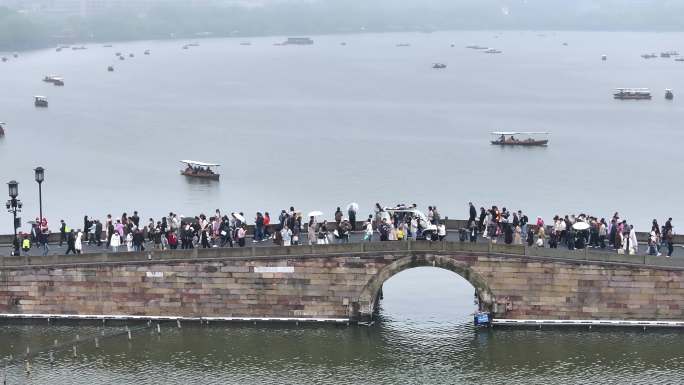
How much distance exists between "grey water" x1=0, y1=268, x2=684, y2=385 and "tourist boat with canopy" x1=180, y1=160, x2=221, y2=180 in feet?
179

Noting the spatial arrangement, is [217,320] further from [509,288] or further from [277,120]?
[277,120]

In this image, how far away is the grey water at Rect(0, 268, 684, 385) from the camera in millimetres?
50406

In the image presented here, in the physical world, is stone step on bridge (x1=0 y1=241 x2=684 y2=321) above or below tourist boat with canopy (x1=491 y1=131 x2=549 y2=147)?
below

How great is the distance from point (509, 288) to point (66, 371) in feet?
63.5

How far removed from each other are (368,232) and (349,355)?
22.7ft

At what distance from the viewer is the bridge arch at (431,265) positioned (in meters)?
54.8

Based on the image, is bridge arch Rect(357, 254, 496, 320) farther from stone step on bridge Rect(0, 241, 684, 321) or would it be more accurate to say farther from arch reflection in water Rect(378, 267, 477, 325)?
arch reflection in water Rect(378, 267, 477, 325)

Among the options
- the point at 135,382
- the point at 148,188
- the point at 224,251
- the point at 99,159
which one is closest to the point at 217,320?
the point at 224,251

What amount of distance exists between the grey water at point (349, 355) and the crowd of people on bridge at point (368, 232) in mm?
4184

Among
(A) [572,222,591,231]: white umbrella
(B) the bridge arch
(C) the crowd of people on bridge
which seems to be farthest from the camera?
(C) the crowd of people on bridge

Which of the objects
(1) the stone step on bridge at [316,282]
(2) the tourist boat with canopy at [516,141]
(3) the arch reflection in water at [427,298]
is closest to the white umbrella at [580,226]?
(1) the stone step on bridge at [316,282]

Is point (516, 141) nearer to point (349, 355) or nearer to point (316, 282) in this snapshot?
point (316, 282)

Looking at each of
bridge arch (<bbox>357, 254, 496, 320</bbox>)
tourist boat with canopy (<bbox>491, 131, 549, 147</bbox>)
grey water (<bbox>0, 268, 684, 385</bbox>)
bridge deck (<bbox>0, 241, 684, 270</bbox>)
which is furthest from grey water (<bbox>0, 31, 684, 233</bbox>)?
bridge arch (<bbox>357, 254, 496, 320</bbox>)

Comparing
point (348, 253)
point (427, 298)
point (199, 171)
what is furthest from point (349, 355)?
point (199, 171)
